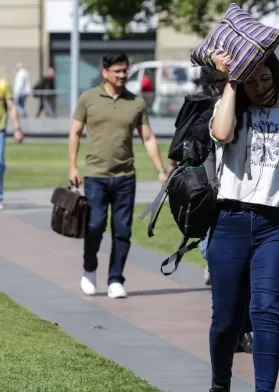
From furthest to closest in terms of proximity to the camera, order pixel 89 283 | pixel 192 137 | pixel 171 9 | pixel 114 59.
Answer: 1. pixel 171 9
2. pixel 89 283
3. pixel 114 59
4. pixel 192 137

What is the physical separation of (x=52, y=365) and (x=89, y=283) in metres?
2.72

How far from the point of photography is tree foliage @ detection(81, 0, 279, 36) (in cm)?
3322

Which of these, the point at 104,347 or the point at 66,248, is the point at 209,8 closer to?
the point at 66,248

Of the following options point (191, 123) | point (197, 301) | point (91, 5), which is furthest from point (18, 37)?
point (191, 123)

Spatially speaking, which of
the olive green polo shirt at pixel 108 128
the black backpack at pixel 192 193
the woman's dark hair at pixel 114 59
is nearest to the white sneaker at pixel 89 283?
the olive green polo shirt at pixel 108 128

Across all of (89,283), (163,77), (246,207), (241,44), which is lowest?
(163,77)

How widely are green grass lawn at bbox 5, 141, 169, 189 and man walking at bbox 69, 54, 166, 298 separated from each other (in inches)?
349

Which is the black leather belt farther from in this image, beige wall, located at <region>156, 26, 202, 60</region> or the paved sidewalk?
beige wall, located at <region>156, 26, 202, 60</region>

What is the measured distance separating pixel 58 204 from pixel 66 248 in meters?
2.66

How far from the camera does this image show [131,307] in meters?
8.84

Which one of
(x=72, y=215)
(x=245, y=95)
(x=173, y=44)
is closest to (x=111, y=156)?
(x=72, y=215)

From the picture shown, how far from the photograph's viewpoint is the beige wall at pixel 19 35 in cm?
4441

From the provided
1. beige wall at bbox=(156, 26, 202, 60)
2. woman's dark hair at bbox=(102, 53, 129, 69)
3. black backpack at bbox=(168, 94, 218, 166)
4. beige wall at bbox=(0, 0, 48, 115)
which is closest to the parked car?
beige wall at bbox=(156, 26, 202, 60)

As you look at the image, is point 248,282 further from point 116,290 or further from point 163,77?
point 163,77
